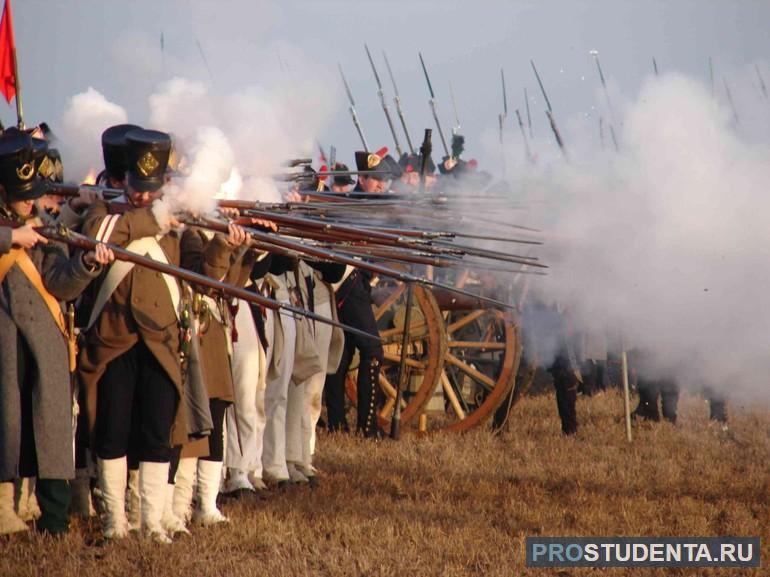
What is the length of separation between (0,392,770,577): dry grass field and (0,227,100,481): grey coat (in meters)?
0.35

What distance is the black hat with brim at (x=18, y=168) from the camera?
5.77 metres

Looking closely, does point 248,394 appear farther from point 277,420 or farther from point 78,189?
point 78,189

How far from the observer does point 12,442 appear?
231 inches

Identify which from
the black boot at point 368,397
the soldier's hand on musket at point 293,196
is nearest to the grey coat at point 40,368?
the soldier's hand on musket at point 293,196

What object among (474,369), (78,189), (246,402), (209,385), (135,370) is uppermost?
(78,189)

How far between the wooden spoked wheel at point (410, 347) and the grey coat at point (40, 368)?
164 inches

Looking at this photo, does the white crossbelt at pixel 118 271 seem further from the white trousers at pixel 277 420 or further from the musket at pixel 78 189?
the white trousers at pixel 277 420

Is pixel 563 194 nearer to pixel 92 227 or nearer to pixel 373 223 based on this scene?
pixel 373 223

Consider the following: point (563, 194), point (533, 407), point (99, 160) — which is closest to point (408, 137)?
point (533, 407)

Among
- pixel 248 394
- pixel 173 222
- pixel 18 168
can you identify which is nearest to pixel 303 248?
pixel 173 222

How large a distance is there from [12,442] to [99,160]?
1456mm

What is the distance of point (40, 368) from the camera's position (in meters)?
5.95

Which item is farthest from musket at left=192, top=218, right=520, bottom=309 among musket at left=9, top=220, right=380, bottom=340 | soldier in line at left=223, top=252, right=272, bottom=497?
soldier in line at left=223, top=252, right=272, bottom=497

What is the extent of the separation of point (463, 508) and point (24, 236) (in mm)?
2652
